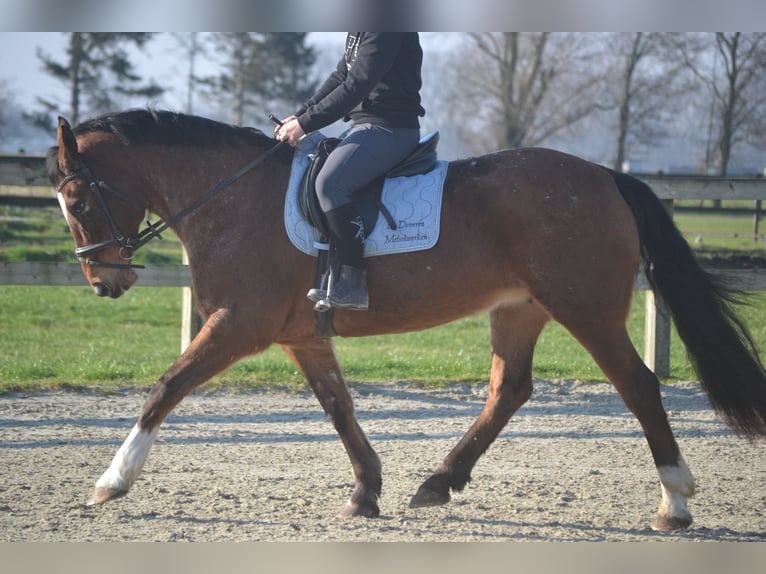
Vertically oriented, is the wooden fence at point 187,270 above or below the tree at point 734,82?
below

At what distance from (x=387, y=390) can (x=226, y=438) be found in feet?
7.21

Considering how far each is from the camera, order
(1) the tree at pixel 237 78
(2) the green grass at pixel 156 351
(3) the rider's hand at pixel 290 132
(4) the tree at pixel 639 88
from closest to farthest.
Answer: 1. (3) the rider's hand at pixel 290 132
2. (2) the green grass at pixel 156 351
3. (4) the tree at pixel 639 88
4. (1) the tree at pixel 237 78

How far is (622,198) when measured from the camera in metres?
5.01

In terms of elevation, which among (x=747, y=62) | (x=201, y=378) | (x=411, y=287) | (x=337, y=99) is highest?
(x=747, y=62)

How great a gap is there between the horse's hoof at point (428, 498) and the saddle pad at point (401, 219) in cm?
143

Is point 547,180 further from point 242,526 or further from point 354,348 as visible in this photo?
point 354,348

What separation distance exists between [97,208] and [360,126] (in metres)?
1.62

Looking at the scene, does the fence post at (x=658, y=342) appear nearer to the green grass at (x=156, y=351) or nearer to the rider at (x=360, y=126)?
the green grass at (x=156, y=351)

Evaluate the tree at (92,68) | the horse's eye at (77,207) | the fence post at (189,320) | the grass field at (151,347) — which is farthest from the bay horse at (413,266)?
the tree at (92,68)

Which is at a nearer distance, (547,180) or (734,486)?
(547,180)

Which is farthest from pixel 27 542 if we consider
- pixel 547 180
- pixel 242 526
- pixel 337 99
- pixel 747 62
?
pixel 747 62

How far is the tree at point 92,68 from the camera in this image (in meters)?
29.3

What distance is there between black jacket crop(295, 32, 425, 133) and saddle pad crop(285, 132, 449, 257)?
34 cm

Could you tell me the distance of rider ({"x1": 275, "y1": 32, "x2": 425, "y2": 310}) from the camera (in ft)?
15.6
